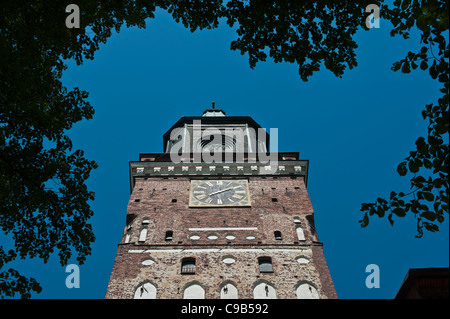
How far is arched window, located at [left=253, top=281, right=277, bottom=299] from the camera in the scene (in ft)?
48.1

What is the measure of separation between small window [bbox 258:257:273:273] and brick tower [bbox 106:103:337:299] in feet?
0.12

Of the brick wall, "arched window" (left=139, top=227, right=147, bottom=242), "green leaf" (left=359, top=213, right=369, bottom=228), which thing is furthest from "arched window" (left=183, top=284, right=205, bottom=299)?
"green leaf" (left=359, top=213, right=369, bottom=228)

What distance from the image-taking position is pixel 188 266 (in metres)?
16.1

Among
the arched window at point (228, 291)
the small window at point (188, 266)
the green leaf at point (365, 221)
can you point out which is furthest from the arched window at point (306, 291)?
the green leaf at point (365, 221)

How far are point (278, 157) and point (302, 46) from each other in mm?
16739

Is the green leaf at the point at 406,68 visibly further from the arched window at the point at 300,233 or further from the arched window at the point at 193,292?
the arched window at the point at 300,233

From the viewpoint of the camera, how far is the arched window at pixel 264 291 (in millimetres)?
14673

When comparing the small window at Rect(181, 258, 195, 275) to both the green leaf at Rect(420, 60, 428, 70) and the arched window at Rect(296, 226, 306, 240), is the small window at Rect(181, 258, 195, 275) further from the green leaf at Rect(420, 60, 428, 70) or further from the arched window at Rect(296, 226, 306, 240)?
the green leaf at Rect(420, 60, 428, 70)

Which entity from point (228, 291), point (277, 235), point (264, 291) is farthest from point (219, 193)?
point (264, 291)

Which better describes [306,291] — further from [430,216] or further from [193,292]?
[430,216]

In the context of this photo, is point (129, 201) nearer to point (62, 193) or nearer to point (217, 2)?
point (62, 193)

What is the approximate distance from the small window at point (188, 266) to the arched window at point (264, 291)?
224 centimetres
